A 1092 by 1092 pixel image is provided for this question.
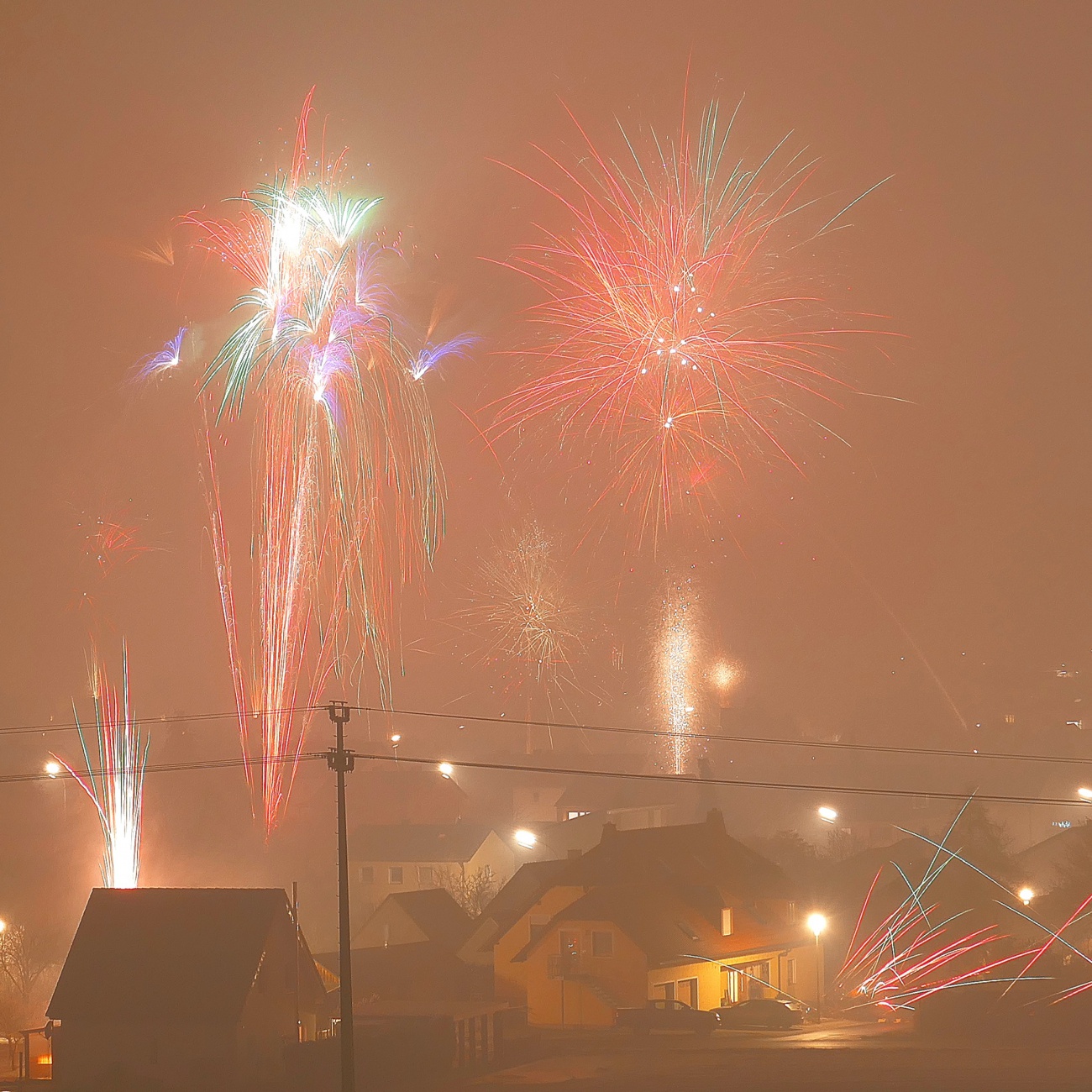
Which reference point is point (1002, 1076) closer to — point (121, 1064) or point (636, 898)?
point (636, 898)

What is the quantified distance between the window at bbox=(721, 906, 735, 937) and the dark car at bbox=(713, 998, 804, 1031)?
4989 mm

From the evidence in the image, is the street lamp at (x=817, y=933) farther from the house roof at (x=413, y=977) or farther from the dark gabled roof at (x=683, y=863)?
the house roof at (x=413, y=977)

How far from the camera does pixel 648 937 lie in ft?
131

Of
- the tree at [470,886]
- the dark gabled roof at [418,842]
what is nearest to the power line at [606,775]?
the dark gabled roof at [418,842]

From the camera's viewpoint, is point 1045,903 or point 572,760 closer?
point 1045,903

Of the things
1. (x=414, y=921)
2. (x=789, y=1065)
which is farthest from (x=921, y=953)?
(x=414, y=921)

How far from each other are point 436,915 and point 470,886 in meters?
12.2

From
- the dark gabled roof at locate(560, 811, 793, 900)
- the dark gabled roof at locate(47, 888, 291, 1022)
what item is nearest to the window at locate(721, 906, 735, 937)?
the dark gabled roof at locate(560, 811, 793, 900)

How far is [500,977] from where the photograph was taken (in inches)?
1654

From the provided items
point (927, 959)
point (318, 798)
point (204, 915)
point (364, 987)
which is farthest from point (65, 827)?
point (927, 959)

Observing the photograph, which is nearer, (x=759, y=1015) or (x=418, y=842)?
(x=759, y=1015)

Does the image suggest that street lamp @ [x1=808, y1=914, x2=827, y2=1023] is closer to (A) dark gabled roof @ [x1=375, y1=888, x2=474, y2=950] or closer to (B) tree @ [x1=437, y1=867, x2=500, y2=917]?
(A) dark gabled roof @ [x1=375, y1=888, x2=474, y2=950]

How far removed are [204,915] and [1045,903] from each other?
1250 inches

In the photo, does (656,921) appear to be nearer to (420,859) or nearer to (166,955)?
(166,955)
